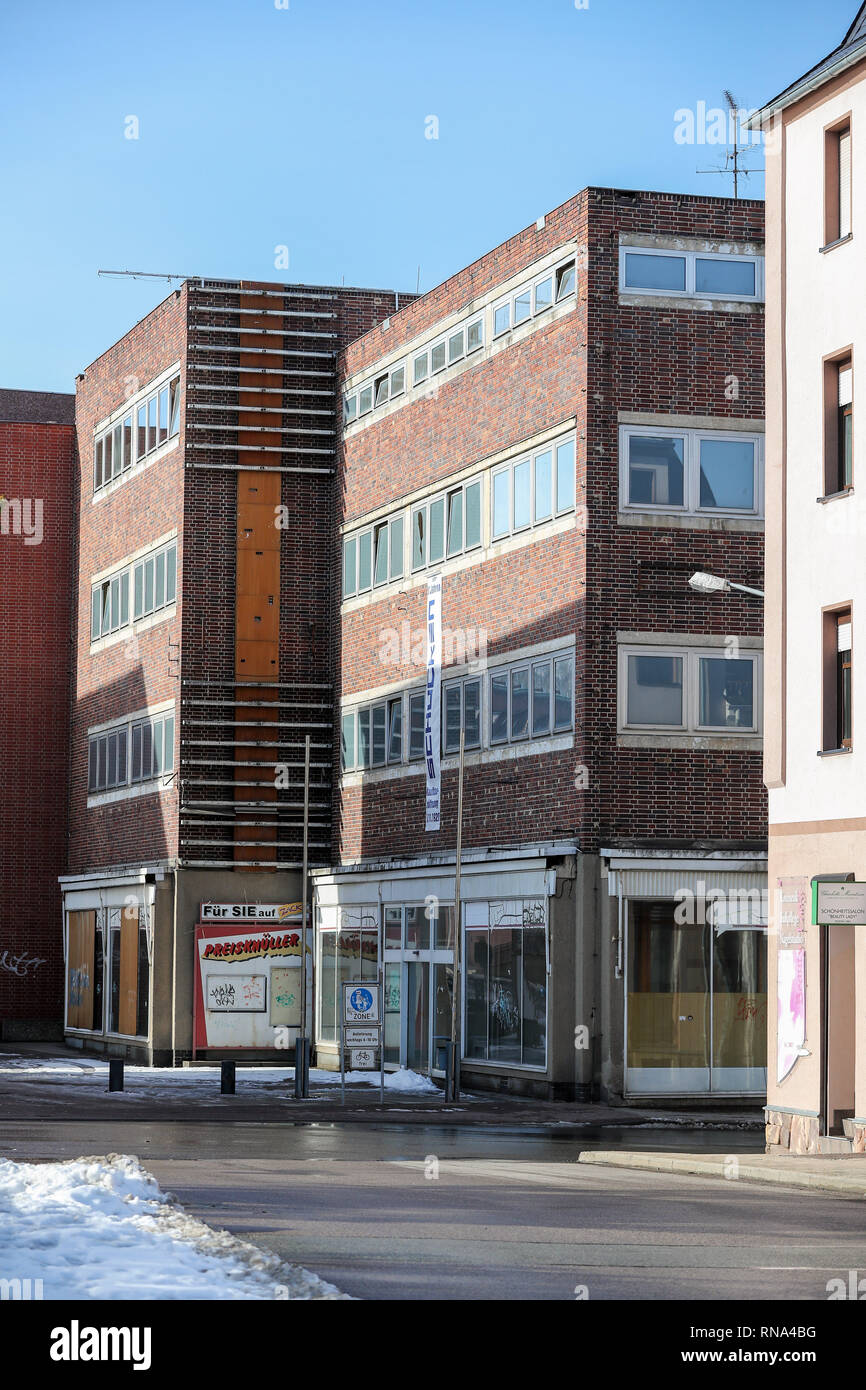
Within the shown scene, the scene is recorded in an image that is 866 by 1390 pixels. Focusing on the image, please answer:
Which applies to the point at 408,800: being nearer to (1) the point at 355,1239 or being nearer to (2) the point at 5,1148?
(2) the point at 5,1148

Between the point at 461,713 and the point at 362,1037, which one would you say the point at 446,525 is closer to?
the point at 461,713

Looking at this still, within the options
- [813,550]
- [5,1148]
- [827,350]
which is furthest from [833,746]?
[5,1148]

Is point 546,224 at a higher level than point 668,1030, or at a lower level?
higher

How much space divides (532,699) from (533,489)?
3588mm

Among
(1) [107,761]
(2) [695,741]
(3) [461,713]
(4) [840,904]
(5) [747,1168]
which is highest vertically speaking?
(3) [461,713]

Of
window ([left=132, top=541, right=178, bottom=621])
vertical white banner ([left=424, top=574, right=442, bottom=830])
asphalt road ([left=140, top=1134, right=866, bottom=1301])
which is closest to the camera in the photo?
asphalt road ([left=140, top=1134, right=866, bottom=1301])

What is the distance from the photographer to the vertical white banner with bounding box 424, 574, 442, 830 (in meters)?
37.9

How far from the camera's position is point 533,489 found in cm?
3494

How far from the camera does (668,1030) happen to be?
32125 mm

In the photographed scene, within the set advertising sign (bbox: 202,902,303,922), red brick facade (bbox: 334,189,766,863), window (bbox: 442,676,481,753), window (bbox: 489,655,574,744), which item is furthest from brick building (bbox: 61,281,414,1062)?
red brick facade (bbox: 334,189,766,863)

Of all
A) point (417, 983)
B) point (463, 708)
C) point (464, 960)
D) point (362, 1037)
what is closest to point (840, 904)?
point (362, 1037)

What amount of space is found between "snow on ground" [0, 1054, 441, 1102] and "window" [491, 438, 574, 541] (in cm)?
978

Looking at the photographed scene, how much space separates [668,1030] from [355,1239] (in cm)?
1921

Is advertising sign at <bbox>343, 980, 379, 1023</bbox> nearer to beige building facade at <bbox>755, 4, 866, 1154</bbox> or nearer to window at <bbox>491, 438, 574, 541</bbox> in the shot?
beige building facade at <bbox>755, 4, 866, 1154</bbox>
